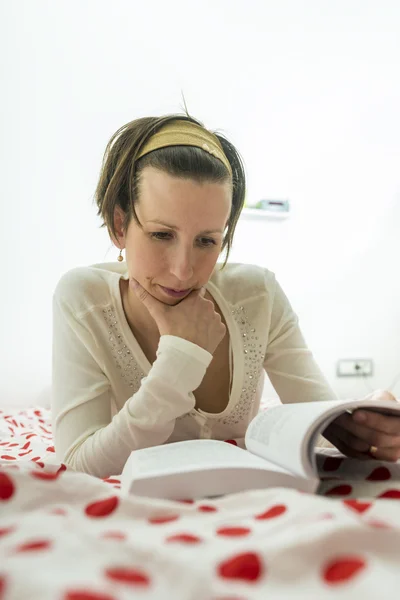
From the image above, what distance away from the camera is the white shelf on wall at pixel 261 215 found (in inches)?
105

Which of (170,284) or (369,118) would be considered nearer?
(170,284)

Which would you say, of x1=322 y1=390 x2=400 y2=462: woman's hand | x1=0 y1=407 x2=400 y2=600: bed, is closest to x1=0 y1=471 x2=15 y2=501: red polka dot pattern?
x1=0 y1=407 x2=400 y2=600: bed

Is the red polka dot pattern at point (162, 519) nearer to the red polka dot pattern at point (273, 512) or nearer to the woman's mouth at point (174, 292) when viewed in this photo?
the red polka dot pattern at point (273, 512)

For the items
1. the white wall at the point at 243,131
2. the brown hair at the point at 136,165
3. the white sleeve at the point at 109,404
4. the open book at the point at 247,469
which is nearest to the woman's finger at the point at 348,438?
the open book at the point at 247,469

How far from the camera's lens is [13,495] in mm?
520

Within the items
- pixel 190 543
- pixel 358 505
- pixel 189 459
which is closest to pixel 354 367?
pixel 189 459

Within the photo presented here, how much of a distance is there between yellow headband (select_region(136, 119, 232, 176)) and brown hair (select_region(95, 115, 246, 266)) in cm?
1

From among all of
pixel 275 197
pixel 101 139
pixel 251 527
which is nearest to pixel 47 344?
pixel 101 139

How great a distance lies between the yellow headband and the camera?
103 cm

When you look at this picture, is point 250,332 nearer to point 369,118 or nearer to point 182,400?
point 182,400

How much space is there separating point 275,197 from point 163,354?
79.3 inches

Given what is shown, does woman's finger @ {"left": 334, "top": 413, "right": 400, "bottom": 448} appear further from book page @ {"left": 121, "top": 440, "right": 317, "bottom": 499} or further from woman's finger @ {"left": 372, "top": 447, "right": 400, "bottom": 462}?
book page @ {"left": 121, "top": 440, "right": 317, "bottom": 499}

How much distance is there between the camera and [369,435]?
708 mm

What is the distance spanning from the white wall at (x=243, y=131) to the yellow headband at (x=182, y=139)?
1.50 m
